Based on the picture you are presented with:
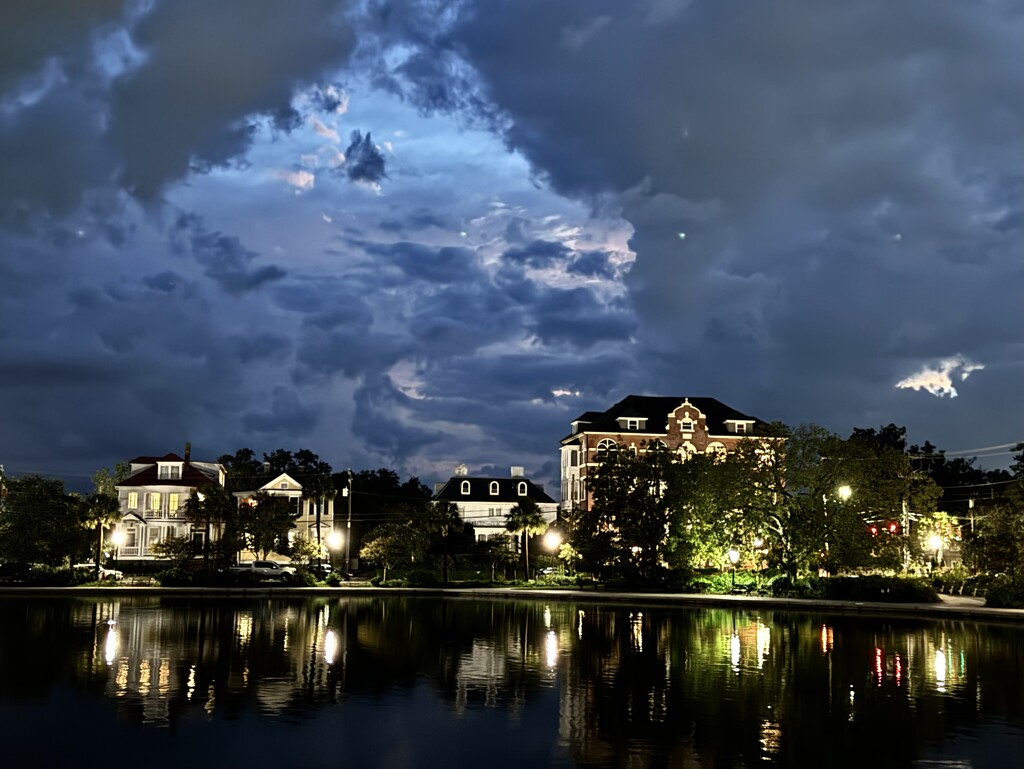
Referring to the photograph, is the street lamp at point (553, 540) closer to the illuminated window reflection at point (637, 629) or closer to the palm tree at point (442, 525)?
→ the palm tree at point (442, 525)

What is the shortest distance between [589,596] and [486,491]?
49.1 m

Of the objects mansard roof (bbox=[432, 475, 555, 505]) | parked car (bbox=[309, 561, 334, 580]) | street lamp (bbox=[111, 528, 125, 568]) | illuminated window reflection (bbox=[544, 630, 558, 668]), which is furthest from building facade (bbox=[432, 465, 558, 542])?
illuminated window reflection (bbox=[544, 630, 558, 668])

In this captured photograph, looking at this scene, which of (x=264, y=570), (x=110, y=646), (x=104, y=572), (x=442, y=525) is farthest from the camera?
(x=442, y=525)

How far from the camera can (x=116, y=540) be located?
299ft

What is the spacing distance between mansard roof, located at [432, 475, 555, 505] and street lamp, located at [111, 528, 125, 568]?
34.8 metres

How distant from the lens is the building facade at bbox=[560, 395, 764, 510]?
105500mm

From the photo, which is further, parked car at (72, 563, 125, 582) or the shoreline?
parked car at (72, 563, 125, 582)

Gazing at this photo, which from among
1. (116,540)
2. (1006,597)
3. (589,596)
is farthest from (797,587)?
(116,540)

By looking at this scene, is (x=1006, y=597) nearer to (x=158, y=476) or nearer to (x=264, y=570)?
(x=264, y=570)

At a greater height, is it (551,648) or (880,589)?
(880,589)

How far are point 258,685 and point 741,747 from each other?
591 inches

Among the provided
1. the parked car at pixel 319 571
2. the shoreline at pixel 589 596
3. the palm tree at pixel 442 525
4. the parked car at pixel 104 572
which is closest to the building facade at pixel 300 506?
the parked car at pixel 319 571

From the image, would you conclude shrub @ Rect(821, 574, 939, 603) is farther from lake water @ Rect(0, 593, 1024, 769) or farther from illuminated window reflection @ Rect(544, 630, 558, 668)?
illuminated window reflection @ Rect(544, 630, 558, 668)

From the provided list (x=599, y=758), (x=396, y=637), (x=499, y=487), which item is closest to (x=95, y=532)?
(x=499, y=487)
